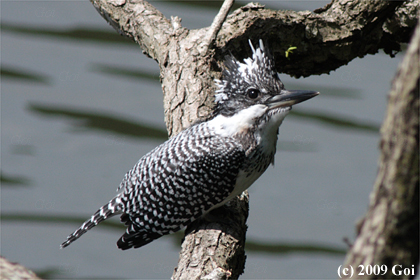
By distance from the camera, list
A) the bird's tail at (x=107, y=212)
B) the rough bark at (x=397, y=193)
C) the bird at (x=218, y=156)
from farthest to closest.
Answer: the bird's tail at (x=107, y=212) < the bird at (x=218, y=156) < the rough bark at (x=397, y=193)

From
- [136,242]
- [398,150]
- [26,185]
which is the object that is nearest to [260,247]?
[26,185]

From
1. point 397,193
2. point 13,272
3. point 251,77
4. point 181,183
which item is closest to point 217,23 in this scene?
point 251,77

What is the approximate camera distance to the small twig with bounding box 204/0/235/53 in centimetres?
461

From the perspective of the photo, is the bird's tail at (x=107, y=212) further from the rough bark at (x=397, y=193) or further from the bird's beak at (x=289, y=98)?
the rough bark at (x=397, y=193)

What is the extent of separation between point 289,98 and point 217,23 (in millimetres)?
1070

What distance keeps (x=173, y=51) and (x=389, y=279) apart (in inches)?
138

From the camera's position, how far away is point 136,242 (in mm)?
4438

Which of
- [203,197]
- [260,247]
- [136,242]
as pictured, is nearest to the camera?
[203,197]

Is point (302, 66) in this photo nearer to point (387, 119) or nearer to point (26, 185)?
point (387, 119)

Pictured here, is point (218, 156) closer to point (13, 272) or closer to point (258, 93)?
point (258, 93)

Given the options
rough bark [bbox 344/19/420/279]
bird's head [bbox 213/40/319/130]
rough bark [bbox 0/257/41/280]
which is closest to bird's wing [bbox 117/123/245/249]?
bird's head [bbox 213/40/319/130]

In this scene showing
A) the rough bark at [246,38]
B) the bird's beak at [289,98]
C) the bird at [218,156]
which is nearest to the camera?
the bird's beak at [289,98]

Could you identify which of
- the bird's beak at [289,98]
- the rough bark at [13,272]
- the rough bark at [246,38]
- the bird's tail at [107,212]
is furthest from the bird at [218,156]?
the rough bark at [13,272]

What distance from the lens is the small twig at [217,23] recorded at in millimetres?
4609
